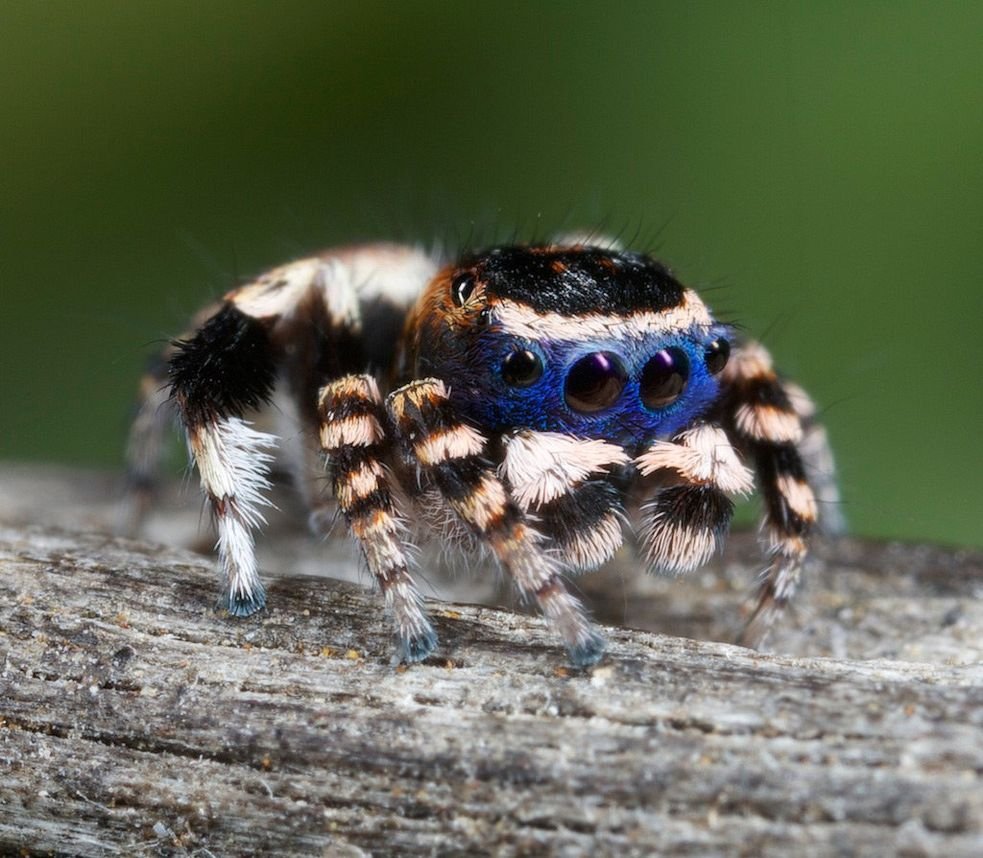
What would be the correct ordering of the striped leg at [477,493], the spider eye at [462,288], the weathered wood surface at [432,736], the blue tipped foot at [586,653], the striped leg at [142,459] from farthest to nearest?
the striped leg at [142,459] → the spider eye at [462,288] → the striped leg at [477,493] → the blue tipped foot at [586,653] → the weathered wood surface at [432,736]

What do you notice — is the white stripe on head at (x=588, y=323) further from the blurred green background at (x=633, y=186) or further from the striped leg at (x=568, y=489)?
the blurred green background at (x=633, y=186)

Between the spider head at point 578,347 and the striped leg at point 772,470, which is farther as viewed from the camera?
the striped leg at point 772,470

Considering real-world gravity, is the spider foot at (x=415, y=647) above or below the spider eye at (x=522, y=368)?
below

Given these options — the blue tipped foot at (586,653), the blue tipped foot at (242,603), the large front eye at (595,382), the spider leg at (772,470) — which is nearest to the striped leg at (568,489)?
the large front eye at (595,382)

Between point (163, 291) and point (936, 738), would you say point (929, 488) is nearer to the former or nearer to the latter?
point (936, 738)

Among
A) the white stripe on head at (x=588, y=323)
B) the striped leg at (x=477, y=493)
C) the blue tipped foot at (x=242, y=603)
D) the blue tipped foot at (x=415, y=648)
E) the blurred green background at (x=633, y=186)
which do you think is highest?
the blurred green background at (x=633, y=186)

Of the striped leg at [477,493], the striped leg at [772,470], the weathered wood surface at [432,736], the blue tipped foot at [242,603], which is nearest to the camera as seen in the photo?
the weathered wood surface at [432,736]

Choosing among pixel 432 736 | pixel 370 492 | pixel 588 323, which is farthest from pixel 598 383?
pixel 432 736
